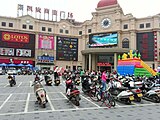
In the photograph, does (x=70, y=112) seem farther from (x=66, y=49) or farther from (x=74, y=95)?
(x=66, y=49)

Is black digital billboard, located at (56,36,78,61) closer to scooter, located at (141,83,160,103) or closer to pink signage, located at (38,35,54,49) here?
pink signage, located at (38,35,54,49)

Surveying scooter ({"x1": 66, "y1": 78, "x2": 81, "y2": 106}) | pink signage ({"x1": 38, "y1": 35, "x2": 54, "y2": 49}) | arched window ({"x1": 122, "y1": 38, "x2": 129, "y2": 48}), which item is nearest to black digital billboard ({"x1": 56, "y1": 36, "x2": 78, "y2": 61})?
pink signage ({"x1": 38, "y1": 35, "x2": 54, "y2": 49})

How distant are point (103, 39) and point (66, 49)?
9.74 metres

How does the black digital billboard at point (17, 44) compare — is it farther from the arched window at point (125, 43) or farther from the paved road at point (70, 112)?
the paved road at point (70, 112)

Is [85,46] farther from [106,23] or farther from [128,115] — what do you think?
[128,115]

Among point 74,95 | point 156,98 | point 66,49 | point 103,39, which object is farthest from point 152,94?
point 66,49

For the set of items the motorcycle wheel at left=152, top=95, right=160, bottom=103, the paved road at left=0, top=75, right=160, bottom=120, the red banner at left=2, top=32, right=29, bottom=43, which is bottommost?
the paved road at left=0, top=75, right=160, bottom=120

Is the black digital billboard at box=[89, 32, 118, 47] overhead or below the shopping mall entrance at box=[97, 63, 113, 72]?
overhead

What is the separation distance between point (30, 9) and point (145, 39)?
28.9 meters

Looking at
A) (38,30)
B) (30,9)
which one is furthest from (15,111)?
(30,9)

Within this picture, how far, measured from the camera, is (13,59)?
4434 centimetres

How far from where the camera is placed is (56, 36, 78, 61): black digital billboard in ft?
160

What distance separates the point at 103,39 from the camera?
150 ft

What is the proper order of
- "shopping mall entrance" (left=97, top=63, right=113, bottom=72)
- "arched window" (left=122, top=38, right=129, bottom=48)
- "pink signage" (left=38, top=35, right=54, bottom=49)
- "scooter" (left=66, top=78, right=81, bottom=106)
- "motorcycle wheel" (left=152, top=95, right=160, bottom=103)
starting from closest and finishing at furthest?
"scooter" (left=66, top=78, right=81, bottom=106) < "motorcycle wheel" (left=152, top=95, right=160, bottom=103) < "arched window" (left=122, top=38, right=129, bottom=48) < "shopping mall entrance" (left=97, top=63, right=113, bottom=72) < "pink signage" (left=38, top=35, right=54, bottom=49)
